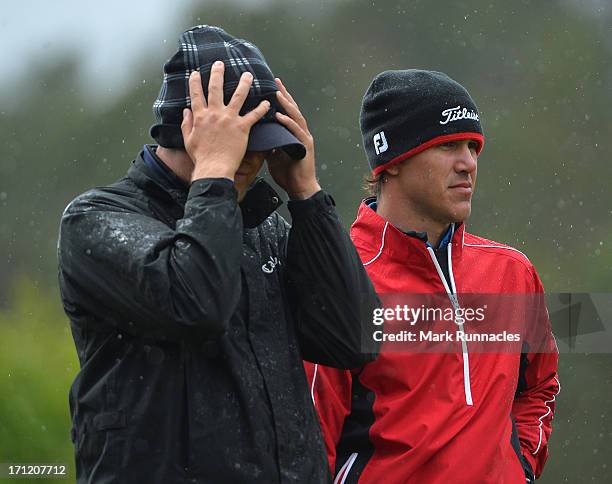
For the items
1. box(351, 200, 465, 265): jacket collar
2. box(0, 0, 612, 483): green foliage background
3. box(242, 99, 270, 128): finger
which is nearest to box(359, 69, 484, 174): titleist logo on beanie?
box(351, 200, 465, 265): jacket collar

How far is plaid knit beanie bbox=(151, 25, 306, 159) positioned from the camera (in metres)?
2.29

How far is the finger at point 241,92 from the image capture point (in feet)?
7.39

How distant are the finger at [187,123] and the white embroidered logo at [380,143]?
1.11 m

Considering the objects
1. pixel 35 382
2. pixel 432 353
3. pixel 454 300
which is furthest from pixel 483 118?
pixel 432 353

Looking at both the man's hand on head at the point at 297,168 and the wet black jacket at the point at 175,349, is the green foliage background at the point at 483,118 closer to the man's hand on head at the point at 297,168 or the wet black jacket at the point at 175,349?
the man's hand on head at the point at 297,168

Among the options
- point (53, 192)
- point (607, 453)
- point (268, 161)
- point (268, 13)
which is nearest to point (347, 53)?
point (268, 13)

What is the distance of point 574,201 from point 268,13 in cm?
416

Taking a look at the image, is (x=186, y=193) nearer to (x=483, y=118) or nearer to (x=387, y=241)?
(x=387, y=241)

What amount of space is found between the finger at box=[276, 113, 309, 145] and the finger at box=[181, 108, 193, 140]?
19 centimetres

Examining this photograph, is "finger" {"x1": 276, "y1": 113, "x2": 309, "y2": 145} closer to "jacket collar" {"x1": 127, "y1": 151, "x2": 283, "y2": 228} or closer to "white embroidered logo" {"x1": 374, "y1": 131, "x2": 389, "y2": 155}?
"jacket collar" {"x1": 127, "y1": 151, "x2": 283, "y2": 228}

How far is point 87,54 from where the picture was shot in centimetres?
1164

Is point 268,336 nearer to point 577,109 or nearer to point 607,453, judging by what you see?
point 607,453

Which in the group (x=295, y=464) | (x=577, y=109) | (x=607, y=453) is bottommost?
(x=607, y=453)

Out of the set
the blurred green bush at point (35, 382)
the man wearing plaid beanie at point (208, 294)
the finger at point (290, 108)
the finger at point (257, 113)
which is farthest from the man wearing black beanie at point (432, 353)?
the blurred green bush at point (35, 382)
